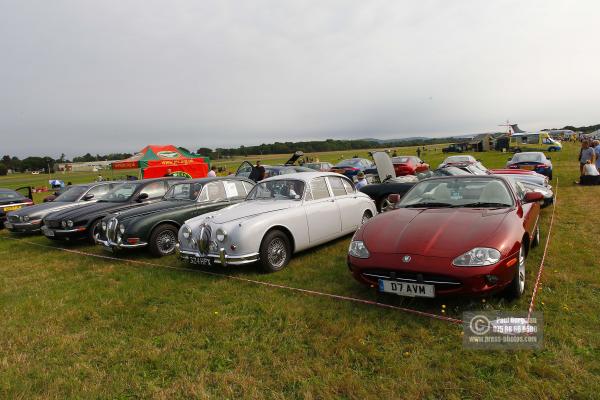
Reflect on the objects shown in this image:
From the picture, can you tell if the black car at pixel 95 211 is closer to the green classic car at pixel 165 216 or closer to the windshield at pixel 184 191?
the windshield at pixel 184 191

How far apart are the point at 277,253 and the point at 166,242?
2.76m

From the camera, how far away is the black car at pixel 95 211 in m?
8.41

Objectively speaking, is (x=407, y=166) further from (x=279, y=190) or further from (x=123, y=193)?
(x=123, y=193)

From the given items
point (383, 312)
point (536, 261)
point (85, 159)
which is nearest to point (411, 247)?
point (383, 312)

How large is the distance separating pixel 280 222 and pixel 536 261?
3.87 m

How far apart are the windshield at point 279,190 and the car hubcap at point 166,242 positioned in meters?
1.87

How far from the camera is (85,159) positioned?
10394 centimetres

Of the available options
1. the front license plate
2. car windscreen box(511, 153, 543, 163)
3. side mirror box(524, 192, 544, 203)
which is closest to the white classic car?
the front license plate

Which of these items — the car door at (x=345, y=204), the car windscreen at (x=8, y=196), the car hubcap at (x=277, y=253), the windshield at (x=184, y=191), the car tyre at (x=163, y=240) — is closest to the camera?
the car hubcap at (x=277, y=253)

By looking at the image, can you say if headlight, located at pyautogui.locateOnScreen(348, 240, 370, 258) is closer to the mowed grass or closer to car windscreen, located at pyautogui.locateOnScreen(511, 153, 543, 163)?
the mowed grass

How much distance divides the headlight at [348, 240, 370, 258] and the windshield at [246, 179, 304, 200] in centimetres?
215

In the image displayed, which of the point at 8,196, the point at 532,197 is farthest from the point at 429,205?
the point at 8,196

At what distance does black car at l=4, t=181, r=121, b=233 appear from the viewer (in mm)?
9992

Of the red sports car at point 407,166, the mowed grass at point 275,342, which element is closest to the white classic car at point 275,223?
the mowed grass at point 275,342
